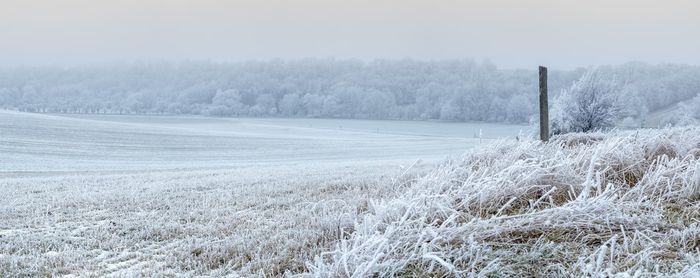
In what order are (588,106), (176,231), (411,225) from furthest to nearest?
1. (588,106)
2. (176,231)
3. (411,225)

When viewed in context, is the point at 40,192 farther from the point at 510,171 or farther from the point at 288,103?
the point at 288,103

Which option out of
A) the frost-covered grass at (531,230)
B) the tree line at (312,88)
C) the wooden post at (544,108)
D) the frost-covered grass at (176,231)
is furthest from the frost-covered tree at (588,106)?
the tree line at (312,88)

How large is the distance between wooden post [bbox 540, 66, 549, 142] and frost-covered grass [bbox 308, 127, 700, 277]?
4.67 m

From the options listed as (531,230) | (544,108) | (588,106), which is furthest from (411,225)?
(588,106)

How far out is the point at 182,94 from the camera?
427ft

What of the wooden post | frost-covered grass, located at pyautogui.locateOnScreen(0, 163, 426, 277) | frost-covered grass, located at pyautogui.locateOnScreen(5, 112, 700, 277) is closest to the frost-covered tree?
the wooden post

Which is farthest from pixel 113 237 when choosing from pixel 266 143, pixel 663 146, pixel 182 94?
pixel 182 94

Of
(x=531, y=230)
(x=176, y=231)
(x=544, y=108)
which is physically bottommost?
(x=176, y=231)

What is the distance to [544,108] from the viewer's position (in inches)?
368

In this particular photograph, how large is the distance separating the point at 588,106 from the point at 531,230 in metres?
31.8

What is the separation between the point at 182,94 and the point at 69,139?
96.4 m

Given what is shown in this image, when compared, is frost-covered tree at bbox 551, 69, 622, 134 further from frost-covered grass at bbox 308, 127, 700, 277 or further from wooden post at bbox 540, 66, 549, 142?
frost-covered grass at bbox 308, 127, 700, 277

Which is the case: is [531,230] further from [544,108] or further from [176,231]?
[544,108]

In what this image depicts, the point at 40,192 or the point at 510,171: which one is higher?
the point at 510,171
